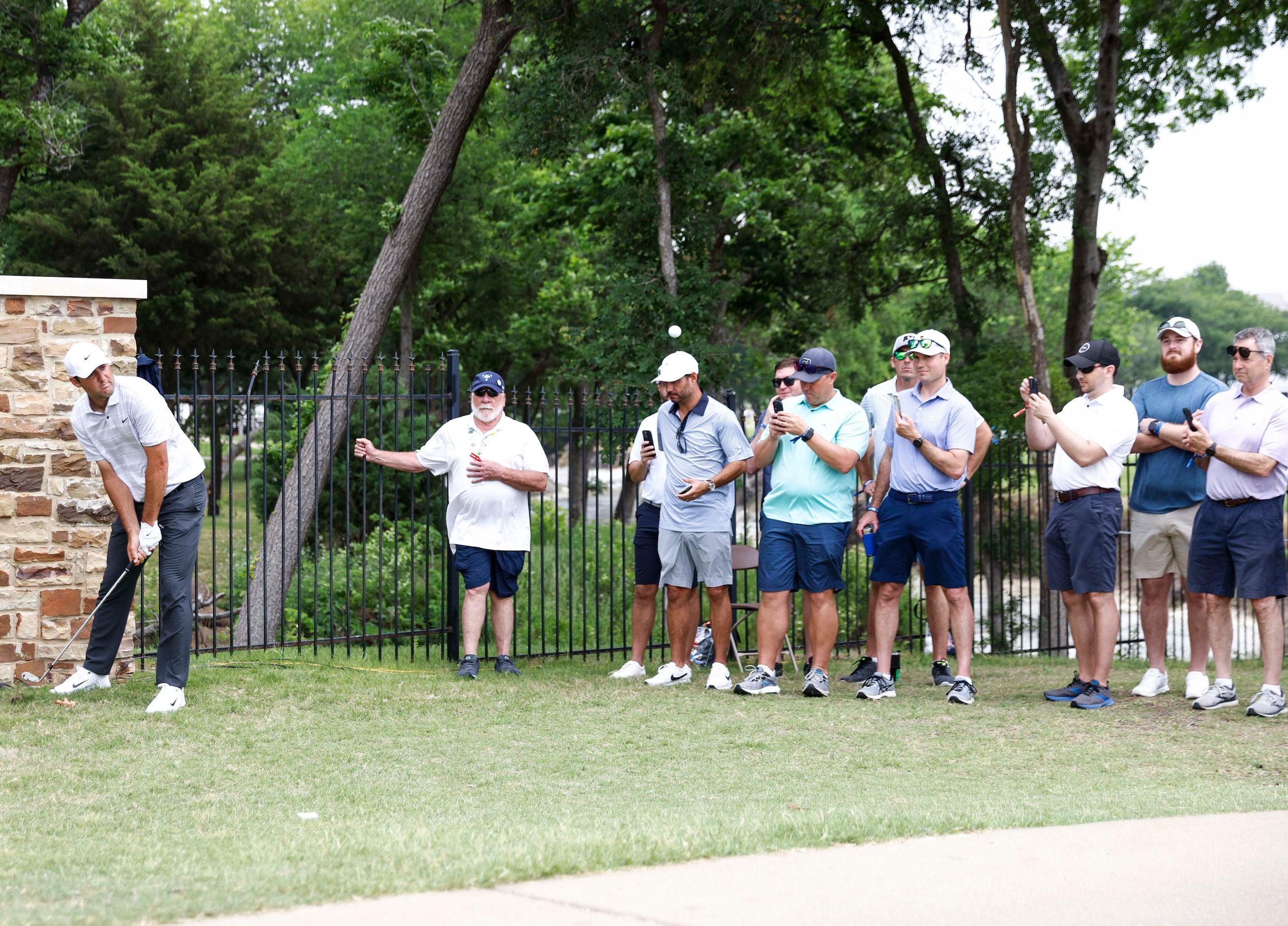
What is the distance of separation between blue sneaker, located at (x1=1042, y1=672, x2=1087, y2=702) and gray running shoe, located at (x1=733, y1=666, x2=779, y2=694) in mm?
1600

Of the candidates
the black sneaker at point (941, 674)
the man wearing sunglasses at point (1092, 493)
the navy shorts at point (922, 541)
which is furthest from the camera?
the black sneaker at point (941, 674)

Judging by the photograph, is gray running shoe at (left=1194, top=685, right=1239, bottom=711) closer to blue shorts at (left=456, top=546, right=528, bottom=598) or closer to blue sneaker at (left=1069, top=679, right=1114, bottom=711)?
blue sneaker at (left=1069, top=679, right=1114, bottom=711)

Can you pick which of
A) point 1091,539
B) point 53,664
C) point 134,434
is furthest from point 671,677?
point 53,664

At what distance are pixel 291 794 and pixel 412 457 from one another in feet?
10.2

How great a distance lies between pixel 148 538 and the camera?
20.1 ft

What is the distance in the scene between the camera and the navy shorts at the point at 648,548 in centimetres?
792

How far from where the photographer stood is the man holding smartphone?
25.5ft

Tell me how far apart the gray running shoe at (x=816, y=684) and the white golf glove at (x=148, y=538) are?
11.9 feet

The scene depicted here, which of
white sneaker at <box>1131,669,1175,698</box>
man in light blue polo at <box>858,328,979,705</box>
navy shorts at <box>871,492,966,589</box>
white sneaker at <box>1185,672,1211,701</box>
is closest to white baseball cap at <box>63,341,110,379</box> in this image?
man in light blue polo at <box>858,328,979,705</box>

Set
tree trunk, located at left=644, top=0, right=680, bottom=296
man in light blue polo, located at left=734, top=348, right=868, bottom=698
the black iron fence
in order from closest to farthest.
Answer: man in light blue polo, located at left=734, top=348, right=868, bottom=698 < the black iron fence < tree trunk, located at left=644, top=0, right=680, bottom=296

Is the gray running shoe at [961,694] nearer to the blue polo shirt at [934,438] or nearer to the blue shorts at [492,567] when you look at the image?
the blue polo shirt at [934,438]

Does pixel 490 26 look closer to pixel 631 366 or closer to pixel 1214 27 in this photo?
pixel 631 366

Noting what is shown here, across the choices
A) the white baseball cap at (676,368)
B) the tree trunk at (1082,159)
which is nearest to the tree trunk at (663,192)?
the tree trunk at (1082,159)

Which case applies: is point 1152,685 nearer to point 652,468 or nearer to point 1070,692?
point 1070,692
